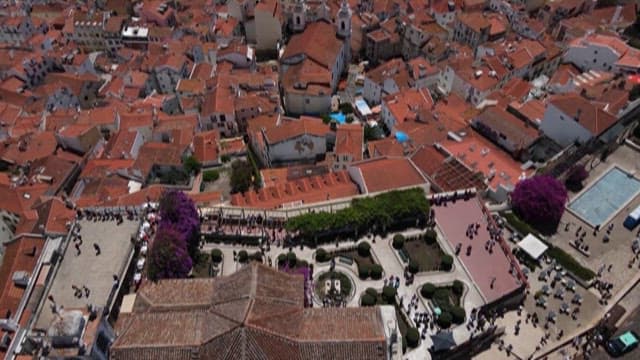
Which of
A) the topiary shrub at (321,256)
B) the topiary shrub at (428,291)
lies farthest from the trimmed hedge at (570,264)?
the topiary shrub at (321,256)

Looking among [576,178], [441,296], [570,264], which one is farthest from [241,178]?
[576,178]

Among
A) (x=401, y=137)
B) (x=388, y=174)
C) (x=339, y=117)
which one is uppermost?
(x=388, y=174)

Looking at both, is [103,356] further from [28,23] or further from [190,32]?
[28,23]

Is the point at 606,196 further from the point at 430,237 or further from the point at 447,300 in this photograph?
the point at 447,300

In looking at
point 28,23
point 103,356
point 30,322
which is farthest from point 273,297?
point 28,23

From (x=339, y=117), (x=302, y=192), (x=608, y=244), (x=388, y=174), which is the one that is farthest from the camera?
(x=339, y=117)

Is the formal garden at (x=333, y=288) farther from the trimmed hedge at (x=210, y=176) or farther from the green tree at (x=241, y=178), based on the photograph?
the trimmed hedge at (x=210, y=176)
